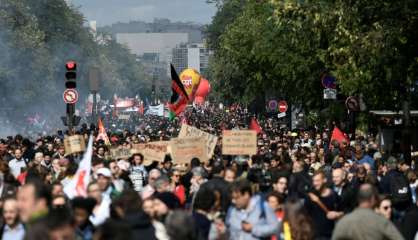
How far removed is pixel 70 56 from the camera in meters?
110

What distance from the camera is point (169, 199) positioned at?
1400cm

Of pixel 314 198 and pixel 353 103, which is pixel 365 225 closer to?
pixel 314 198

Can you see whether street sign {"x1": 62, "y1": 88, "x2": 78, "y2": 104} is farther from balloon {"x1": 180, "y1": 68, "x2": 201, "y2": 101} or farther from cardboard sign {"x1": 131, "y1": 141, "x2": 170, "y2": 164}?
balloon {"x1": 180, "y1": 68, "x2": 201, "y2": 101}

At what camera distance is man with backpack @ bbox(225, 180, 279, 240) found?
12352mm

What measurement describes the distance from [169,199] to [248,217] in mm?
1734

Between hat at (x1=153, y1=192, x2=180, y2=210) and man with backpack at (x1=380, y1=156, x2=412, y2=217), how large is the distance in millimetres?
3697

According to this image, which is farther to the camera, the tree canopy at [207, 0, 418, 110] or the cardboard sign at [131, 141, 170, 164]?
the tree canopy at [207, 0, 418, 110]

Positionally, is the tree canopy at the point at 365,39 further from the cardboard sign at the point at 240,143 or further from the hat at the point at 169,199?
the hat at the point at 169,199

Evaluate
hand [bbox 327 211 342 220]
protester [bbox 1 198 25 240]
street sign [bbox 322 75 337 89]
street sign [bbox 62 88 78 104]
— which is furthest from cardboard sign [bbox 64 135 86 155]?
street sign [bbox 322 75 337 89]

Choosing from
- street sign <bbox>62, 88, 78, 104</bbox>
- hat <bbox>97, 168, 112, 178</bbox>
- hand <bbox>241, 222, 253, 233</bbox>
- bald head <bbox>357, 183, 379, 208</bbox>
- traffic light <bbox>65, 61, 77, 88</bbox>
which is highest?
traffic light <bbox>65, 61, 77, 88</bbox>

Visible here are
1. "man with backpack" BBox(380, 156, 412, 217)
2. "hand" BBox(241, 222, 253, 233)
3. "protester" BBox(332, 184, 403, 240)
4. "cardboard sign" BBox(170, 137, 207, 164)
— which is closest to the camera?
"protester" BBox(332, 184, 403, 240)

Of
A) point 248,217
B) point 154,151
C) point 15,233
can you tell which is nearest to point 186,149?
point 154,151

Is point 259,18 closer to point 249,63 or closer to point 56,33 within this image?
point 249,63

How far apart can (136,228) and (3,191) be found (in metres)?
5.21
